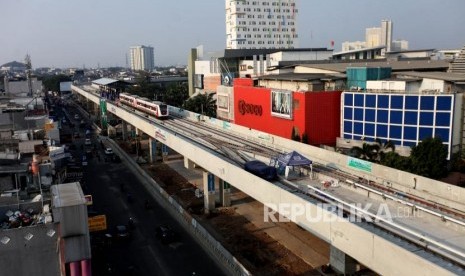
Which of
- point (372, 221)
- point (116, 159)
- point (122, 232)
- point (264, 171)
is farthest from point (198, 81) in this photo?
point (372, 221)

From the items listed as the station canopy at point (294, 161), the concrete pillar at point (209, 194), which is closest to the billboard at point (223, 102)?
the concrete pillar at point (209, 194)

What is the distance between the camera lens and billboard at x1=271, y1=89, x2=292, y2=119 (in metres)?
52.9

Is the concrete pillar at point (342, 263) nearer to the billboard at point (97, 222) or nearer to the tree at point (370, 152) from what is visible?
the tree at point (370, 152)

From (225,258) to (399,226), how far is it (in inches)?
486

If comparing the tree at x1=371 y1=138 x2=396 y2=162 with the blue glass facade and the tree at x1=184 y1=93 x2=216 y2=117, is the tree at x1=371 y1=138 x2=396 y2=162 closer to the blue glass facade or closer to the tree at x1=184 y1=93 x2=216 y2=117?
the blue glass facade

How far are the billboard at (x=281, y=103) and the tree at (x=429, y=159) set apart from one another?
1817 centimetres

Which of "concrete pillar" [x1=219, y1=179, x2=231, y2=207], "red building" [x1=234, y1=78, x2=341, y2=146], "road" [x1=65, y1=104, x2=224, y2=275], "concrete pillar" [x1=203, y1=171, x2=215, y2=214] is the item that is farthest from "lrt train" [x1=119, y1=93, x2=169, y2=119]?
"concrete pillar" [x1=203, y1=171, x2=215, y2=214]

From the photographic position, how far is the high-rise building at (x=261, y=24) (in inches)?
5861

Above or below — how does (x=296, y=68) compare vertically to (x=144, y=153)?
above

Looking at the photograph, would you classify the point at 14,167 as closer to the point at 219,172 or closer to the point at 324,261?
the point at 219,172

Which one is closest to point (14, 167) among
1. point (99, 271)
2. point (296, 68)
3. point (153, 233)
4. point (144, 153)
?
point (99, 271)

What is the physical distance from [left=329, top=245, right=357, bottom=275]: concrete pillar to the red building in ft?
82.8

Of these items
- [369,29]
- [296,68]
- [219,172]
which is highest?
[369,29]

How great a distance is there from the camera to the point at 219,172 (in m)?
32.2
